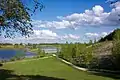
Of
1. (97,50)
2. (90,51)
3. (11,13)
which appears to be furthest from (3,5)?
(97,50)

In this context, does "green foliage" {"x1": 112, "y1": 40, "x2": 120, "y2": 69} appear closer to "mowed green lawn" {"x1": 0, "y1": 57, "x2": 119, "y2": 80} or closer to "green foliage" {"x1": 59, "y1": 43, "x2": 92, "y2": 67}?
"mowed green lawn" {"x1": 0, "y1": 57, "x2": 119, "y2": 80}

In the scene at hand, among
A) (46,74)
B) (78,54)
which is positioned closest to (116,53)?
(46,74)

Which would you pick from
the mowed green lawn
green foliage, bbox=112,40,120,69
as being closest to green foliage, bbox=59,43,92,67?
the mowed green lawn

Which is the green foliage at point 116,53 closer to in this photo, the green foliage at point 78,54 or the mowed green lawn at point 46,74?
the mowed green lawn at point 46,74

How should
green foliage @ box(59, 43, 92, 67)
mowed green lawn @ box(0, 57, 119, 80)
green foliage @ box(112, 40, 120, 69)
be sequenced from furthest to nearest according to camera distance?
green foliage @ box(59, 43, 92, 67), green foliage @ box(112, 40, 120, 69), mowed green lawn @ box(0, 57, 119, 80)

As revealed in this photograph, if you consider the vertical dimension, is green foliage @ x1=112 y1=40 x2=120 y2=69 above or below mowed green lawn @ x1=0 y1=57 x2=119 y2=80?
above

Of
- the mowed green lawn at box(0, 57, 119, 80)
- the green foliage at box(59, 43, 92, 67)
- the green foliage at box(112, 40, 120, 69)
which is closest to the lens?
the mowed green lawn at box(0, 57, 119, 80)

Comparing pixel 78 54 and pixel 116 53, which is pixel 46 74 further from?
pixel 78 54

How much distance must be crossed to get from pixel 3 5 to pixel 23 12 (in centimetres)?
236

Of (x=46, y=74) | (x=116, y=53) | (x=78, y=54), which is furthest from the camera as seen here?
(x=78, y=54)

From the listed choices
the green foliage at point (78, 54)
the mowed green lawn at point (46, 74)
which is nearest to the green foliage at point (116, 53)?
the mowed green lawn at point (46, 74)

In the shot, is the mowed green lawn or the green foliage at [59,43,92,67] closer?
the mowed green lawn

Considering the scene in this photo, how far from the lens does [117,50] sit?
4734 cm

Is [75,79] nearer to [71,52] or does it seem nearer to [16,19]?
[16,19]
